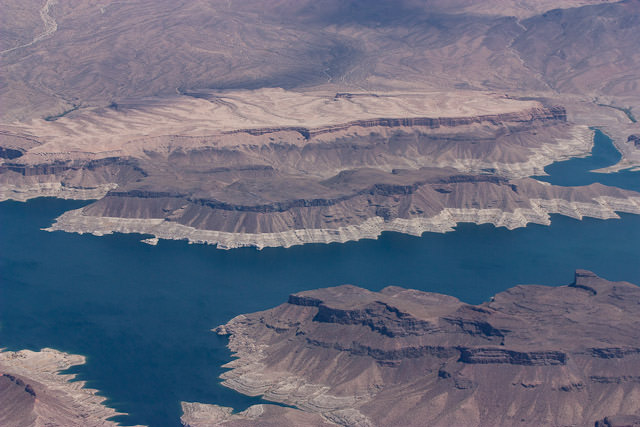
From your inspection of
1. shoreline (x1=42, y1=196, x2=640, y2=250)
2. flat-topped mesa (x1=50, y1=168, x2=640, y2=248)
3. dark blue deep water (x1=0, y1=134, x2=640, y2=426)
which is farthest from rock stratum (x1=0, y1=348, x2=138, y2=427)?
flat-topped mesa (x1=50, y1=168, x2=640, y2=248)

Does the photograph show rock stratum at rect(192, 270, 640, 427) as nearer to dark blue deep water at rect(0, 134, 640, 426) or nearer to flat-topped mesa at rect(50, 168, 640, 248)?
dark blue deep water at rect(0, 134, 640, 426)

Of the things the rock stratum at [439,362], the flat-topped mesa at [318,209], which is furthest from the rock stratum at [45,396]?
the flat-topped mesa at [318,209]

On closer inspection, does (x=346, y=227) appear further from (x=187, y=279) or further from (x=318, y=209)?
(x=187, y=279)

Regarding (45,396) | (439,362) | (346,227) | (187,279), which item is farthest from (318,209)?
(45,396)

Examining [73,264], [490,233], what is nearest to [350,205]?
[490,233]

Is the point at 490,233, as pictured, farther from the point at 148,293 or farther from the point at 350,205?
the point at 148,293
